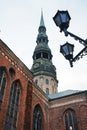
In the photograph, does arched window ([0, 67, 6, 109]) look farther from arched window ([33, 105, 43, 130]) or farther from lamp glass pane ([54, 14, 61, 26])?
lamp glass pane ([54, 14, 61, 26])

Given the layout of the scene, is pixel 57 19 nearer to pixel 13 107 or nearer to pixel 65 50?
pixel 65 50

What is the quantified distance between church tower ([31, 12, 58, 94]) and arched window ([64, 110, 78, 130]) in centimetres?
1224

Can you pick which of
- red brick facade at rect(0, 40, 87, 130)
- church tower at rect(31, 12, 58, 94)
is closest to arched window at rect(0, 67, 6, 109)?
red brick facade at rect(0, 40, 87, 130)

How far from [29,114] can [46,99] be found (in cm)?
510

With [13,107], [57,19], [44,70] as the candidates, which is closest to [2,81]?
[13,107]

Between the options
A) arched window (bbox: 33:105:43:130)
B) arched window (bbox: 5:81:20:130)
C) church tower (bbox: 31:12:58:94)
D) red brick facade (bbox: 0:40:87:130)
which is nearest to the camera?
arched window (bbox: 5:81:20:130)

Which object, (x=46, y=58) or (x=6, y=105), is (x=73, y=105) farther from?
(x=46, y=58)

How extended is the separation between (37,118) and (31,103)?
2308mm

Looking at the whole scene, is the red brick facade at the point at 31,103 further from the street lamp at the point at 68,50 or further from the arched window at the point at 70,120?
the street lamp at the point at 68,50

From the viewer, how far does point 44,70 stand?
3089 centimetres

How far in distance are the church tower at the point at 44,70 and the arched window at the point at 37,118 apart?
13.0 m

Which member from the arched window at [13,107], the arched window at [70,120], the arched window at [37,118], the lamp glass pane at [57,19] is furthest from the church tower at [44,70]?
the lamp glass pane at [57,19]

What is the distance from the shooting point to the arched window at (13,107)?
1159 cm

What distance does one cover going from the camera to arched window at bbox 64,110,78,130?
16844 millimetres
